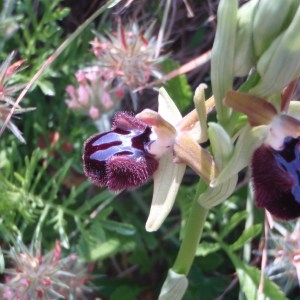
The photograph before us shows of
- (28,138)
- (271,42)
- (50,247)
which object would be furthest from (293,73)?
(28,138)

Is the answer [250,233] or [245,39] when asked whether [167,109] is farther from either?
[250,233]

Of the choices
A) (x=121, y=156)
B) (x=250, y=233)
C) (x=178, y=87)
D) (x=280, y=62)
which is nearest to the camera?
(x=280, y=62)

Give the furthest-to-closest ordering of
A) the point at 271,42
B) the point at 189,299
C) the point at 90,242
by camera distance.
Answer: the point at 189,299 → the point at 90,242 → the point at 271,42

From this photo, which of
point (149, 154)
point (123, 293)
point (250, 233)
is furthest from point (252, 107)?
point (123, 293)

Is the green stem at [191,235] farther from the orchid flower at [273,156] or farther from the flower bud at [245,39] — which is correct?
the flower bud at [245,39]

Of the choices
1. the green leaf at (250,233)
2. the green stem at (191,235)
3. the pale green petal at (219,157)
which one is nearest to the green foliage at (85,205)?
the green leaf at (250,233)

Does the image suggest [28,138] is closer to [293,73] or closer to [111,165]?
[111,165]
